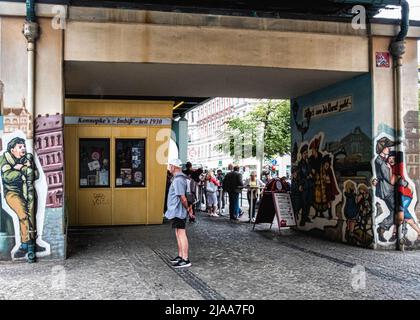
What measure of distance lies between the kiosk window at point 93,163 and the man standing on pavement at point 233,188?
3872 millimetres

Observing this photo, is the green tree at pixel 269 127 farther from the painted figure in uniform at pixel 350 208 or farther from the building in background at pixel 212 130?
the painted figure in uniform at pixel 350 208

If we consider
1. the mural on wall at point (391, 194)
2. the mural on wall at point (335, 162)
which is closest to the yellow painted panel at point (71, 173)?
the mural on wall at point (335, 162)

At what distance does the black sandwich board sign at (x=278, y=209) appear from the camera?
12.4 m

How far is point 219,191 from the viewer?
20.0 metres

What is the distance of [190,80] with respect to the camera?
35.5ft

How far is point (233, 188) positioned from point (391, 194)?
617cm

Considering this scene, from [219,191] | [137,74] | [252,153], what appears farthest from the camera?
[252,153]

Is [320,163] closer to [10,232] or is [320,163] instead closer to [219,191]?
[10,232]

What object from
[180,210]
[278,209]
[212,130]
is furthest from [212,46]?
[212,130]

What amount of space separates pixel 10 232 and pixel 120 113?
218 inches

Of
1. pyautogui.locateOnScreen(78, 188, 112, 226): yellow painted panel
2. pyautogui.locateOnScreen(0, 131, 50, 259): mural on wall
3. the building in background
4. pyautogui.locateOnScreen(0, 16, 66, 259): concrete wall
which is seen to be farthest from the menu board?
the building in background

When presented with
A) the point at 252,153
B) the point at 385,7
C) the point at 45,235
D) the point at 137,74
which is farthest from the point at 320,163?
the point at 252,153
